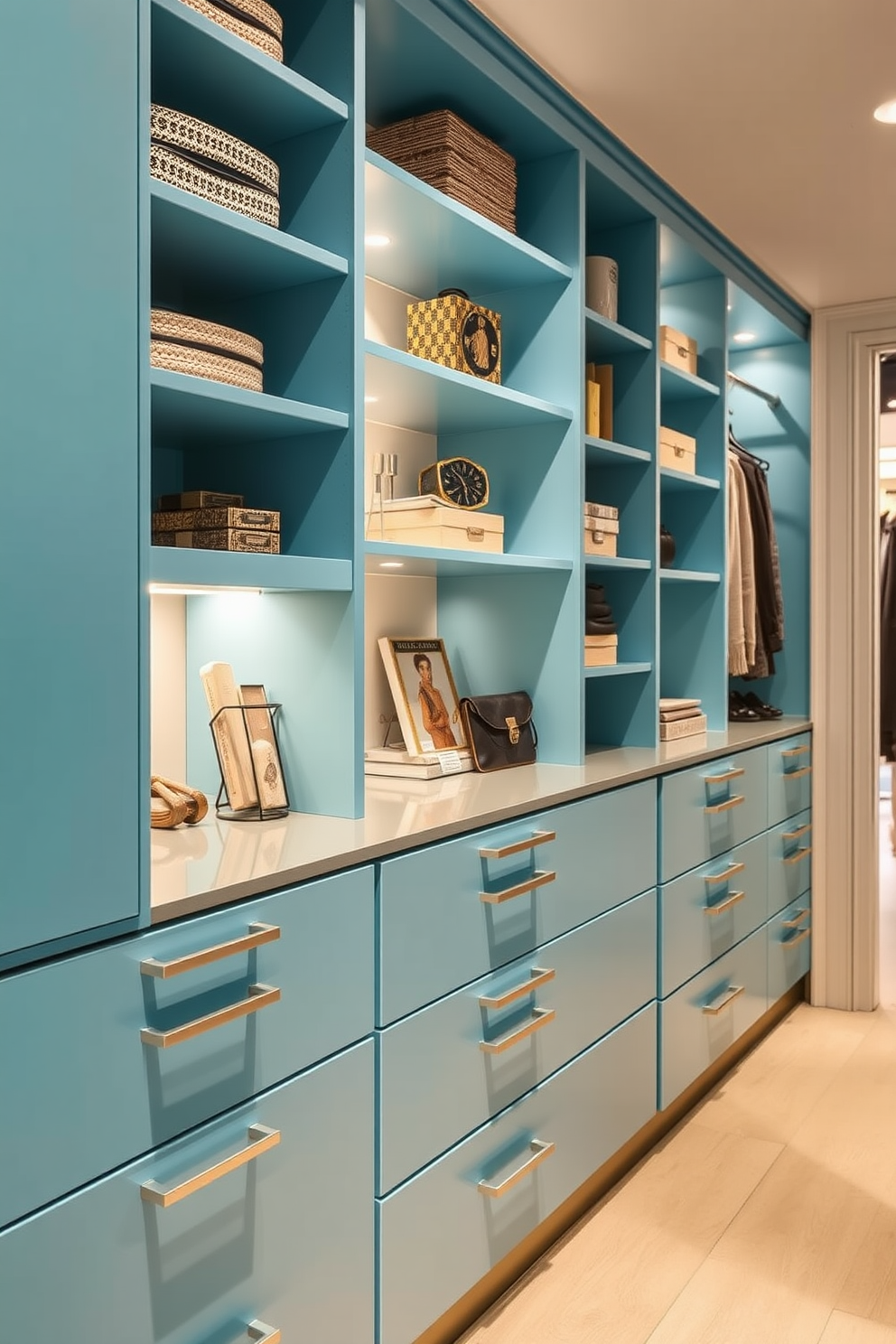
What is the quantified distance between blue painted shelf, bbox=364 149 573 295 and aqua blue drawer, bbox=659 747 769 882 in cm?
123

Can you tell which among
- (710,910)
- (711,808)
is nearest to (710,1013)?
(710,910)

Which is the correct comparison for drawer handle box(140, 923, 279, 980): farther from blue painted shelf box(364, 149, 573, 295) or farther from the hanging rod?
the hanging rod

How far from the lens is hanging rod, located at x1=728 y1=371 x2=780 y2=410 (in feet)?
11.7

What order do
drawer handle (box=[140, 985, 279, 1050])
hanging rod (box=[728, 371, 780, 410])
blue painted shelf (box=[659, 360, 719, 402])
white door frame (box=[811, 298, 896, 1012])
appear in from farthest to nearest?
white door frame (box=[811, 298, 896, 1012]), hanging rod (box=[728, 371, 780, 410]), blue painted shelf (box=[659, 360, 719, 402]), drawer handle (box=[140, 985, 279, 1050])

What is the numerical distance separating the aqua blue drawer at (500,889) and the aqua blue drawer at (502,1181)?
0.30 meters

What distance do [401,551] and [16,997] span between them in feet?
3.64

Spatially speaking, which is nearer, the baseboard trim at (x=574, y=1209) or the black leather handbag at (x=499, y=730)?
the baseboard trim at (x=574, y=1209)

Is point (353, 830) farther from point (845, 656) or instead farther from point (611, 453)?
point (845, 656)

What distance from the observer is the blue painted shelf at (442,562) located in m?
2.03

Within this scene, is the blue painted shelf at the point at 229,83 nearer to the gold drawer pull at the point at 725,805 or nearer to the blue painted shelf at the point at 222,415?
the blue painted shelf at the point at 222,415

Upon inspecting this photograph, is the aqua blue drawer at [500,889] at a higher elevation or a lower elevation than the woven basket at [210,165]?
lower

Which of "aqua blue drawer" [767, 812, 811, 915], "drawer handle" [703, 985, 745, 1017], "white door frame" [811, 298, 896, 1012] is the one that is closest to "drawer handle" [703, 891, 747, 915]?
"drawer handle" [703, 985, 745, 1017]

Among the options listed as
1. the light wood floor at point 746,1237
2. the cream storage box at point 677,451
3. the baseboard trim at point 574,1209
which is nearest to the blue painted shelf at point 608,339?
the cream storage box at point 677,451

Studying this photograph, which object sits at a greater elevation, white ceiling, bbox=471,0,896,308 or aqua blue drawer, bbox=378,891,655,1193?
white ceiling, bbox=471,0,896,308
